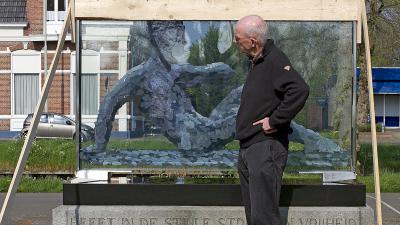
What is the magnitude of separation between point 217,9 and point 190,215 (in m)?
2.33

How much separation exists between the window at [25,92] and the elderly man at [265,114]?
32154mm

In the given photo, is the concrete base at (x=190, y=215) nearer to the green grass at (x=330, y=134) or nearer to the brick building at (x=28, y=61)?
the green grass at (x=330, y=134)

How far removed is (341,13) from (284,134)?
9.74ft

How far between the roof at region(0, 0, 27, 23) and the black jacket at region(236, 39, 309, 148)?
113 ft

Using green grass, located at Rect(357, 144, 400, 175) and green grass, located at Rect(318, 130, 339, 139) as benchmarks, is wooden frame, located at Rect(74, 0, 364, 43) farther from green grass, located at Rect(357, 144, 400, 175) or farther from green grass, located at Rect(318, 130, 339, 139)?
green grass, located at Rect(357, 144, 400, 175)

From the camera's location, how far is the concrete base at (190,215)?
7387mm

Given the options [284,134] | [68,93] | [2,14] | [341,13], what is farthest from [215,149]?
[2,14]

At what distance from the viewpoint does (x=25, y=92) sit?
37.4 meters

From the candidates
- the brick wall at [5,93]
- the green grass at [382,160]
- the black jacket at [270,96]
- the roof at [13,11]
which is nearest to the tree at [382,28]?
the green grass at [382,160]

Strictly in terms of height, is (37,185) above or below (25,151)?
below

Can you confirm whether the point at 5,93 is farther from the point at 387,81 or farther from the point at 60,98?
the point at 387,81

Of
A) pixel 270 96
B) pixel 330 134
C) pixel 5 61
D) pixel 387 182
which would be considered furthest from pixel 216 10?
pixel 5 61

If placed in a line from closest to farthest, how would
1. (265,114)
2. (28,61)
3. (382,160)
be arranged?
(265,114)
(382,160)
(28,61)

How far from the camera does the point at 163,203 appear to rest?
7.59m
